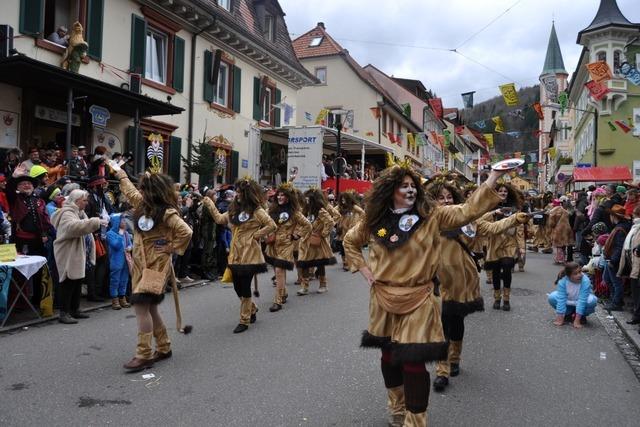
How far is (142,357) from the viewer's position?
17.2 feet

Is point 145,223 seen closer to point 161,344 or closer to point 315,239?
point 161,344

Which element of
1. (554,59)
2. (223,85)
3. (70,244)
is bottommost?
(70,244)

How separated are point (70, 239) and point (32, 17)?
6817 mm

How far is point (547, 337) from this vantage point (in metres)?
6.88

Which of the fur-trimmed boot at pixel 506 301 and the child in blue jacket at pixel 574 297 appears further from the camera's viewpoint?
the fur-trimmed boot at pixel 506 301

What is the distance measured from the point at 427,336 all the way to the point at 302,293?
6352 millimetres

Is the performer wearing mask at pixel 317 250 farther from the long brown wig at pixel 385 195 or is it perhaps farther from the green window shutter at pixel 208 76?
the green window shutter at pixel 208 76

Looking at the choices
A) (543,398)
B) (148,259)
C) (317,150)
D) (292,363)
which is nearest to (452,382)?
(543,398)

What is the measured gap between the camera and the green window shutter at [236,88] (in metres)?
19.5

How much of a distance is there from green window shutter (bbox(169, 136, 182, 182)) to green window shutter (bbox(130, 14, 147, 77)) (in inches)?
90.5

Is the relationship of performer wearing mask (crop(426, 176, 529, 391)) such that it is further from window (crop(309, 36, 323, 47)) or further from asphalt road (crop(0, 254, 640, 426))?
window (crop(309, 36, 323, 47))

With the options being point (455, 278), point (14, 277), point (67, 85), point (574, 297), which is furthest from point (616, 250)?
point (67, 85)

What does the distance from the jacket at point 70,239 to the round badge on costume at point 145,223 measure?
6.21ft

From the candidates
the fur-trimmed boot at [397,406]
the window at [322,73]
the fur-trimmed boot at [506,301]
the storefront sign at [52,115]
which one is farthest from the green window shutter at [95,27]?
the window at [322,73]
